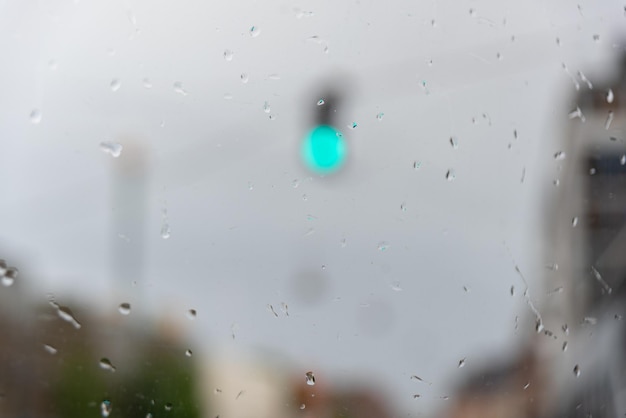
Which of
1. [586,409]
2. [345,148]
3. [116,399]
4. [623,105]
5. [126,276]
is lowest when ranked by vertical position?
[586,409]

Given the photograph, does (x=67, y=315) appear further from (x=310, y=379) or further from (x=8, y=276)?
(x=310, y=379)

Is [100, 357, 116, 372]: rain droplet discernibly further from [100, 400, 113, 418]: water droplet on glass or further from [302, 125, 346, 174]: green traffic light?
[302, 125, 346, 174]: green traffic light

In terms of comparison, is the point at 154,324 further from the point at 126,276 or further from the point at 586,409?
the point at 586,409

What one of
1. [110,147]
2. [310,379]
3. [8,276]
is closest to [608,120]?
[310,379]

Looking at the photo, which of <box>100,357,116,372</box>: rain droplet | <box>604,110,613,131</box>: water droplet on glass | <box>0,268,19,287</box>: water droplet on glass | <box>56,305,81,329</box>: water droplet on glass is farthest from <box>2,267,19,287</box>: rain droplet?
<box>604,110,613,131</box>: water droplet on glass

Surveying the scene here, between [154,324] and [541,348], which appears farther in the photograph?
[541,348]

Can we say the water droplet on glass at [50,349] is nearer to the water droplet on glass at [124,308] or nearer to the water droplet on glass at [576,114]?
the water droplet on glass at [124,308]

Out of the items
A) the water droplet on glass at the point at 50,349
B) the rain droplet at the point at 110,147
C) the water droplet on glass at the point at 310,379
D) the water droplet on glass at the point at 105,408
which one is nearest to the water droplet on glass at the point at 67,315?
the water droplet on glass at the point at 50,349

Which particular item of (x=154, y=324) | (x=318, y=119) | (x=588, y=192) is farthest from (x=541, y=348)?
(x=154, y=324)
